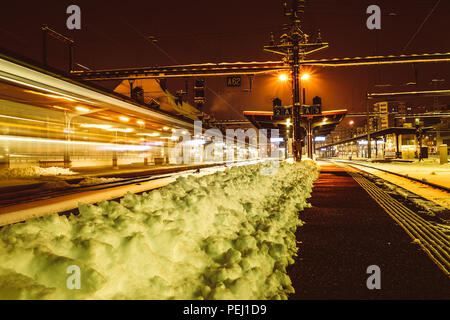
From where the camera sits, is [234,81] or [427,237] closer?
[427,237]

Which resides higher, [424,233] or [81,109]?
[81,109]

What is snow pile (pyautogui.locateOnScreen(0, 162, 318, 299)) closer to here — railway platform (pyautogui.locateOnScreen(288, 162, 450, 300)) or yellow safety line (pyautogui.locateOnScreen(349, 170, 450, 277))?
railway platform (pyautogui.locateOnScreen(288, 162, 450, 300))

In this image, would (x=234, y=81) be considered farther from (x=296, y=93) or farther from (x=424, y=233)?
(x=424, y=233)

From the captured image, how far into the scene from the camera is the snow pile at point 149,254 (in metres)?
1.60

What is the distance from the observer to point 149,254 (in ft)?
6.54

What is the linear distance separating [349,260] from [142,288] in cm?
231

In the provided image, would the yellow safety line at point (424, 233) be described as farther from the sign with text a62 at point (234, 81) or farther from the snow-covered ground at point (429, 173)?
the sign with text a62 at point (234, 81)

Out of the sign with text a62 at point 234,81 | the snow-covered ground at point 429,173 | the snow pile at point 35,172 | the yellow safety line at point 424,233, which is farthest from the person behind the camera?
the sign with text a62 at point 234,81

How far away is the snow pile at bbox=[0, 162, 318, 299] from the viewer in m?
1.60
